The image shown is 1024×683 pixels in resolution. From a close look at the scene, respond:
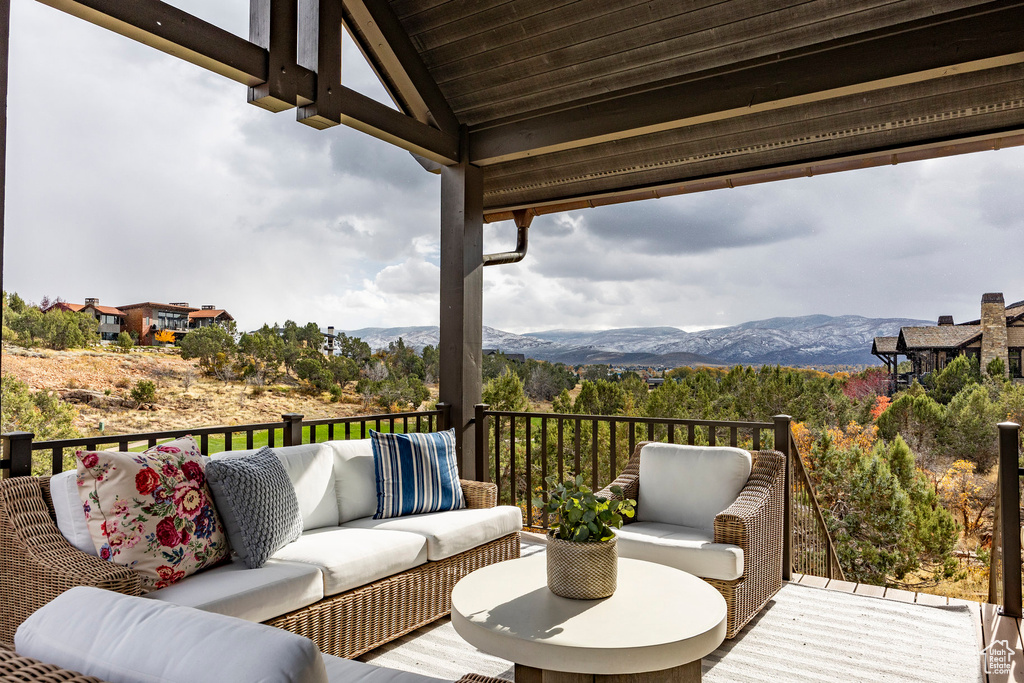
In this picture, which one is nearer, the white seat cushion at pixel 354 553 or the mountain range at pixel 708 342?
the white seat cushion at pixel 354 553

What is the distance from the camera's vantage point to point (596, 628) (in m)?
1.91

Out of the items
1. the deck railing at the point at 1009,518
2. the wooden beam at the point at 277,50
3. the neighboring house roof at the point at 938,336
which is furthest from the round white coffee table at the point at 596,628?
the neighboring house roof at the point at 938,336

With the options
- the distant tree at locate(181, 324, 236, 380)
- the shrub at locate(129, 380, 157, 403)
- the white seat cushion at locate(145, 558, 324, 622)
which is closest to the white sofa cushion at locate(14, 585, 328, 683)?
the white seat cushion at locate(145, 558, 324, 622)

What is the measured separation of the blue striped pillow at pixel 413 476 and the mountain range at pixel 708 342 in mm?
8719

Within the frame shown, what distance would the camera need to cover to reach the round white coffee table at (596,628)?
70.1 inches

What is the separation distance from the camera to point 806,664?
2.70 m

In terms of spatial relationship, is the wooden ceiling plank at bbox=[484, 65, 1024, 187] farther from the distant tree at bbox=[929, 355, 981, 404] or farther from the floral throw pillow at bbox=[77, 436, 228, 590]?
the distant tree at bbox=[929, 355, 981, 404]

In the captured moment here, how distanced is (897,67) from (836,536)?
7060 millimetres

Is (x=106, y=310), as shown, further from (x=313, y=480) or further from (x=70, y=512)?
(x=70, y=512)

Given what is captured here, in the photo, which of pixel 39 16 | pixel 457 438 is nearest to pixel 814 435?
pixel 457 438

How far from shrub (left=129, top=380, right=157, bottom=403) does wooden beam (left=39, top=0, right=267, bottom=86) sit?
773 centimetres

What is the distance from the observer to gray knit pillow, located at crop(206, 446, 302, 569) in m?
2.51

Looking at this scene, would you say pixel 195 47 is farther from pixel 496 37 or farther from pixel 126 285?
pixel 126 285

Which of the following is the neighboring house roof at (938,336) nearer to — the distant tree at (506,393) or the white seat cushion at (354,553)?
the distant tree at (506,393)
